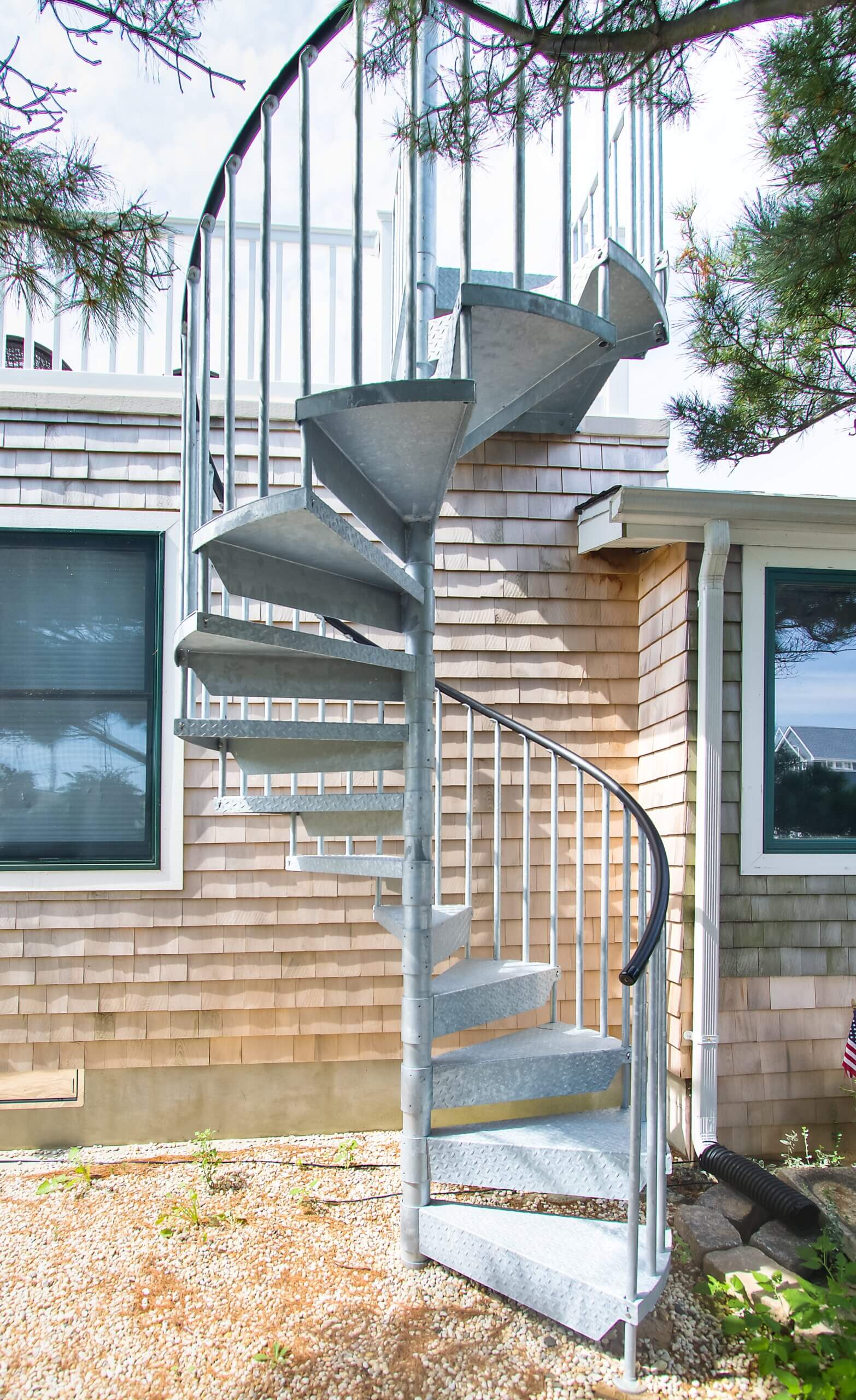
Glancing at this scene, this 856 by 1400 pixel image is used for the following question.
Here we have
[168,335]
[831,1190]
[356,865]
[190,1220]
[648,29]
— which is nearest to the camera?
[648,29]

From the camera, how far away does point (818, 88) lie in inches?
90.6

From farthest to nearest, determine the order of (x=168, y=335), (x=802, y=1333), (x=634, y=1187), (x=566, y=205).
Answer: (x=168, y=335) → (x=566, y=205) → (x=802, y=1333) → (x=634, y=1187)

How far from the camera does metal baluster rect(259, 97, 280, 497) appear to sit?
6.35 feet

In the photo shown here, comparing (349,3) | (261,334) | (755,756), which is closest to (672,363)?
(755,756)

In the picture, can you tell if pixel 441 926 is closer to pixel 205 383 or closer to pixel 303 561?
pixel 303 561

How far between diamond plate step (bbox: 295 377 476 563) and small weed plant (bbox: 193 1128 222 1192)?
203 centimetres

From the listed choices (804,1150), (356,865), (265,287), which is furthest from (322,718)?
(804,1150)

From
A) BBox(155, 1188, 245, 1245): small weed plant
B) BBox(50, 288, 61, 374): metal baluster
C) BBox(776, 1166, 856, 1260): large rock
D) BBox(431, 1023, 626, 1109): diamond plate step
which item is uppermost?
BBox(50, 288, 61, 374): metal baluster

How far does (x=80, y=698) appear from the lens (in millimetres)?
3393

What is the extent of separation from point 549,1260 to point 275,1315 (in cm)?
75

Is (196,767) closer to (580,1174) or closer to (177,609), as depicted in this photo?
(177,609)

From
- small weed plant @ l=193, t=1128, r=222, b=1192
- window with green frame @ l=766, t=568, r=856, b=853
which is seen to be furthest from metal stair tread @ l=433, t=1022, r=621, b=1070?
window with green frame @ l=766, t=568, r=856, b=853

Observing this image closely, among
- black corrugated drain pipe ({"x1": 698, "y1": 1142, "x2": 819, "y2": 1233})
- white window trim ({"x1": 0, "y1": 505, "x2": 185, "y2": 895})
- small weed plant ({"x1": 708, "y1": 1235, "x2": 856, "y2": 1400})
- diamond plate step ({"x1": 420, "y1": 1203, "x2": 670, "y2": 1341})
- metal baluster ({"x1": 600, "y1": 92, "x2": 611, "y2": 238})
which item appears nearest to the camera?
small weed plant ({"x1": 708, "y1": 1235, "x2": 856, "y2": 1400})

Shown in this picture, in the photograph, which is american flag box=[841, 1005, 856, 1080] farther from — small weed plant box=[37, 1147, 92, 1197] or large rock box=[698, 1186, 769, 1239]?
small weed plant box=[37, 1147, 92, 1197]
